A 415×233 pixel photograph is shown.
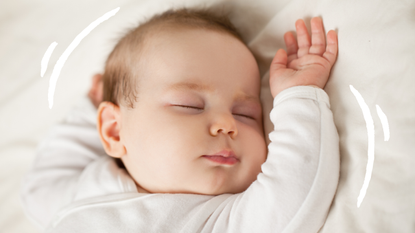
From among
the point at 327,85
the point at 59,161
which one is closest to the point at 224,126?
the point at 327,85

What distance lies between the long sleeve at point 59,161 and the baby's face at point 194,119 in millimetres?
389

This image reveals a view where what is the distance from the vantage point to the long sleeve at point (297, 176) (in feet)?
2.61

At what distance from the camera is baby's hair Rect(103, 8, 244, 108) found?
110cm

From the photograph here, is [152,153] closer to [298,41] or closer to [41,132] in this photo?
[298,41]

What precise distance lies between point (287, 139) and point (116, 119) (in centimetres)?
63

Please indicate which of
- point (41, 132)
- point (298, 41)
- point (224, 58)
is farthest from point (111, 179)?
point (298, 41)

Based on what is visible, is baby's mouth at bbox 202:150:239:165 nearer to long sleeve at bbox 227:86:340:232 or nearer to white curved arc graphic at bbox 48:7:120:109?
long sleeve at bbox 227:86:340:232

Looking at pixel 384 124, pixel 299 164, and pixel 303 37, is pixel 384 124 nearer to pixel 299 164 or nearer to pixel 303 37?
pixel 299 164

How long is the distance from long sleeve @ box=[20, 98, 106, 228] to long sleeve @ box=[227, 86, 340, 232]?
817 millimetres

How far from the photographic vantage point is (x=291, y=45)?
113 centimetres

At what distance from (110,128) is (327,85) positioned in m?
0.79

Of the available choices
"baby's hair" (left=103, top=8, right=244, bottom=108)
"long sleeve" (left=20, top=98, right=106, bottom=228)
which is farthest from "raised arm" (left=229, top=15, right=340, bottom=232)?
"long sleeve" (left=20, top=98, right=106, bottom=228)

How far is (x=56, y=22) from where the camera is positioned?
157cm

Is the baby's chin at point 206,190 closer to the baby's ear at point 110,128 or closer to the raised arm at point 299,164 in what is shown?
the raised arm at point 299,164
